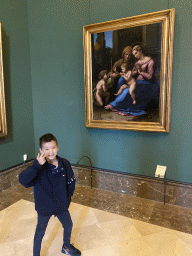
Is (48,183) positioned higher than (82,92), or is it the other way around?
(82,92)

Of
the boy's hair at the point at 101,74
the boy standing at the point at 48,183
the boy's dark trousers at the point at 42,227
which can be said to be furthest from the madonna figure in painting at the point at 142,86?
the boy's dark trousers at the point at 42,227

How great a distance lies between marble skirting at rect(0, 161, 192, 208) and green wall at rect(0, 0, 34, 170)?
31 centimetres

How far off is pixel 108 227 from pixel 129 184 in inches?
36.3

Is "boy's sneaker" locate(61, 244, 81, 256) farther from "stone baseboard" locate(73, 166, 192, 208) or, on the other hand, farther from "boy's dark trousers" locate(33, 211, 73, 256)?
"stone baseboard" locate(73, 166, 192, 208)

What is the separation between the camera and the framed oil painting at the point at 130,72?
2639 millimetres

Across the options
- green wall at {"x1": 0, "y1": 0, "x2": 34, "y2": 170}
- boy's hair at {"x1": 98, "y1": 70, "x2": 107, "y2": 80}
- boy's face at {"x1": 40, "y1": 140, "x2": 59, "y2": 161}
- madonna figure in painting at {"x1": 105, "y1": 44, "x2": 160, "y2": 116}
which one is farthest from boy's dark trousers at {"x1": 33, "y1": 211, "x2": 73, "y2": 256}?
boy's hair at {"x1": 98, "y1": 70, "x2": 107, "y2": 80}

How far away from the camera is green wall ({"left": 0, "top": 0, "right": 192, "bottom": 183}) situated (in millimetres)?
2662

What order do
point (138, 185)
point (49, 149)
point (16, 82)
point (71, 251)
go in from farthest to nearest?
point (16, 82) < point (138, 185) < point (71, 251) < point (49, 149)

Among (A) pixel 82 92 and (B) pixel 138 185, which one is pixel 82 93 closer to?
(A) pixel 82 92

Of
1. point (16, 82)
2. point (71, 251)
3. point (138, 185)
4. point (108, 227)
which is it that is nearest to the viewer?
point (71, 251)

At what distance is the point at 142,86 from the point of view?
281 cm

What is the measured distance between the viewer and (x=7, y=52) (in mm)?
3301

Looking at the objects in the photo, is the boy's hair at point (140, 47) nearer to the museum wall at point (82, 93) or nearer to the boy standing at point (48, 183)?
the museum wall at point (82, 93)

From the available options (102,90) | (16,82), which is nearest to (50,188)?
(102,90)
